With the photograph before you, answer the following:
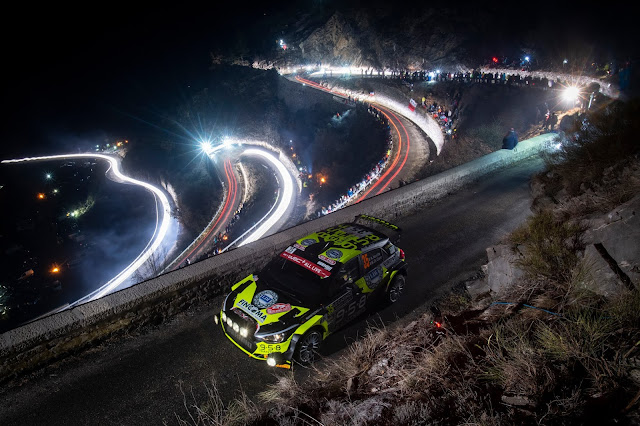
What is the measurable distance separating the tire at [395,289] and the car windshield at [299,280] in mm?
1617

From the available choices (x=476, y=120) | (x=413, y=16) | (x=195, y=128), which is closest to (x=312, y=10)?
(x=413, y=16)

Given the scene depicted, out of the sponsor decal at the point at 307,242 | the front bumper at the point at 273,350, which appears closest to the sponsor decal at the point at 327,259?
the sponsor decal at the point at 307,242

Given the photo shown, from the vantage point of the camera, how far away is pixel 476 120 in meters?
30.0

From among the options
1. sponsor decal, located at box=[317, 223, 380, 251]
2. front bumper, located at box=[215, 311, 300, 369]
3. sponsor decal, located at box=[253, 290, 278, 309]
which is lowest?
front bumper, located at box=[215, 311, 300, 369]

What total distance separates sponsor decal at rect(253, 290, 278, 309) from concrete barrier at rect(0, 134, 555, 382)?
1.81 m

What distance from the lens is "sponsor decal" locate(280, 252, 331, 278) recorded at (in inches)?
254

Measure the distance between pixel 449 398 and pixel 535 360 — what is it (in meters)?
1.02

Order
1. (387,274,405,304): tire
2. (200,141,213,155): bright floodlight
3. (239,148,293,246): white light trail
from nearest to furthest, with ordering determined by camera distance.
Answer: (387,274,405,304): tire < (239,148,293,246): white light trail < (200,141,213,155): bright floodlight

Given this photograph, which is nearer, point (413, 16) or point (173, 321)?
point (173, 321)

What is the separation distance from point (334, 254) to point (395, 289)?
71.6 inches

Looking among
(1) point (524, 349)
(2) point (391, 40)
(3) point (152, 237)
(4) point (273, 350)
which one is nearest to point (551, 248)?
(1) point (524, 349)

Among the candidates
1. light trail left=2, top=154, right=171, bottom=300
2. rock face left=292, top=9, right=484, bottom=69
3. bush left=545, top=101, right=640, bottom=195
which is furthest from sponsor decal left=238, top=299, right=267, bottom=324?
rock face left=292, top=9, right=484, bottom=69

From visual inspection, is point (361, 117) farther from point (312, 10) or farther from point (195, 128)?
point (312, 10)

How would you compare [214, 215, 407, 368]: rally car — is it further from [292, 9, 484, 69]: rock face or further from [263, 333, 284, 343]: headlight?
[292, 9, 484, 69]: rock face
